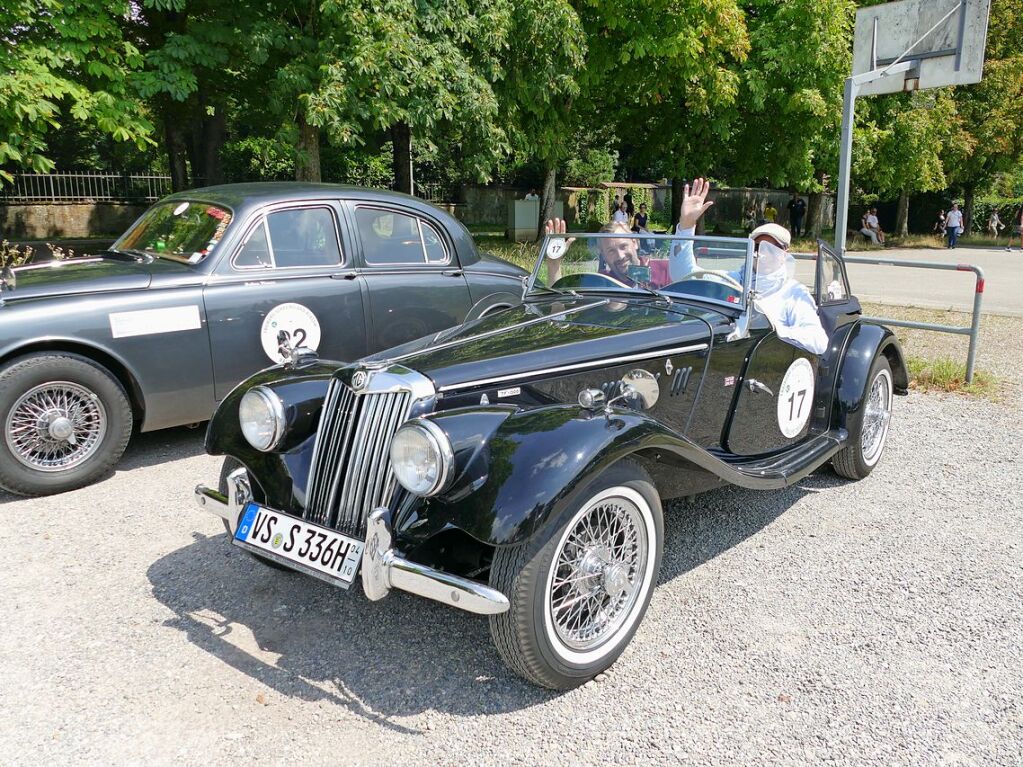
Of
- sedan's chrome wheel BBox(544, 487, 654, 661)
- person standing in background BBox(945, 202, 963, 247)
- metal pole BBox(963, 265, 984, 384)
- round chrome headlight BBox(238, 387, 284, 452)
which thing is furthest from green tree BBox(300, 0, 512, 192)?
person standing in background BBox(945, 202, 963, 247)

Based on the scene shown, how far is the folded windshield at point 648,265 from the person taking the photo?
4.35 meters

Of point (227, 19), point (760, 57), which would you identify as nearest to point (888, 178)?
point (760, 57)

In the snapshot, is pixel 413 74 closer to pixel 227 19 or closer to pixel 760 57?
pixel 227 19

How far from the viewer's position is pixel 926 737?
2826mm

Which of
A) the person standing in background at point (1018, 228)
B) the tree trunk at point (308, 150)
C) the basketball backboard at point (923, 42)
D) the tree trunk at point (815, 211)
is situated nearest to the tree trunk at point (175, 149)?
the tree trunk at point (308, 150)

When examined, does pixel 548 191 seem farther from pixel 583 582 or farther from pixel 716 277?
pixel 583 582

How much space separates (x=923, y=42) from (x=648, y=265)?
8.07 meters

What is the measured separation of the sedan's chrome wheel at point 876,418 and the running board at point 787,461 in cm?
56

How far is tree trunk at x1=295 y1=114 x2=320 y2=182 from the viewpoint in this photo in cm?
1286

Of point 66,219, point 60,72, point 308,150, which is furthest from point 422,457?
point 66,219

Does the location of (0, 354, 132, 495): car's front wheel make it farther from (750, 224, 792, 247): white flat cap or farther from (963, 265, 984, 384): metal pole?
(963, 265, 984, 384): metal pole

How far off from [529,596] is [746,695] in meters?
0.97

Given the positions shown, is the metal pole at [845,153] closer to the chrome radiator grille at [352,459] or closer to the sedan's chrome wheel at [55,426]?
the chrome radiator grille at [352,459]

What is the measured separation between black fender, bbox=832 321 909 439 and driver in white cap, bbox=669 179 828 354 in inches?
15.2
